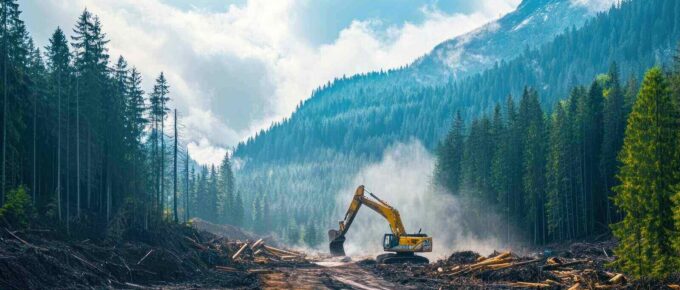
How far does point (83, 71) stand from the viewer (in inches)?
1875

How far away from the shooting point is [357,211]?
4962 centimetres

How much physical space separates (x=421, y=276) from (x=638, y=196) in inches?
475

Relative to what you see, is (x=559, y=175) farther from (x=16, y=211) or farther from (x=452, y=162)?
(x=16, y=211)

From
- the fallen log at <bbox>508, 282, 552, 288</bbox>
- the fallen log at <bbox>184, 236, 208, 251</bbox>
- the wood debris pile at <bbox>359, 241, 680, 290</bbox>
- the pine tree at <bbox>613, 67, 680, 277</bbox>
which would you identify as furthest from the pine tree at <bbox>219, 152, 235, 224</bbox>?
the pine tree at <bbox>613, 67, 680, 277</bbox>

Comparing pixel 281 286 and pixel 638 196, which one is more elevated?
pixel 638 196

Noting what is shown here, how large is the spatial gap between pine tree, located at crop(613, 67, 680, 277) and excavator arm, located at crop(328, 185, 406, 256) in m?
20.0

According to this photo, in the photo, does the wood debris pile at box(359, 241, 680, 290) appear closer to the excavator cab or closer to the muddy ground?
the muddy ground

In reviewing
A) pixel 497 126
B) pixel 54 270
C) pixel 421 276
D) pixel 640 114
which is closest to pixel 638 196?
pixel 640 114

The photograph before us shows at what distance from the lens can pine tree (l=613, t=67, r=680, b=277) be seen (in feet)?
84.7

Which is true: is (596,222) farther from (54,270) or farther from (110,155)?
(54,270)

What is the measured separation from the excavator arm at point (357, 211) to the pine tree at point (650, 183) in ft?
65.5

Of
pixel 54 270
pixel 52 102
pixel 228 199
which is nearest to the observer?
pixel 54 270

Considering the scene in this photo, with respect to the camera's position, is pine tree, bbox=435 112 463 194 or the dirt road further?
pine tree, bbox=435 112 463 194

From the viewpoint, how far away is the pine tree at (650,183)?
25.8 m
